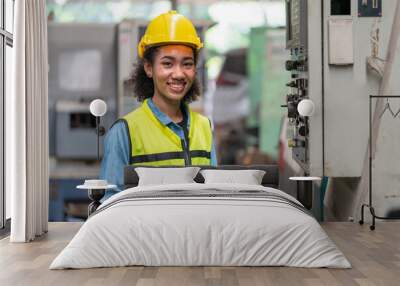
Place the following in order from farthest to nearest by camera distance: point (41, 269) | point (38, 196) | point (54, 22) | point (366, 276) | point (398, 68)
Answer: point (54, 22) < point (398, 68) < point (38, 196) < point (41, 269) < point (366, 276)

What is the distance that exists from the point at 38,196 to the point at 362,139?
3.14m

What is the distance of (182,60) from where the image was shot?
6898 mm

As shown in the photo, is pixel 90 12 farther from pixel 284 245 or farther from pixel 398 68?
pixel 284 245

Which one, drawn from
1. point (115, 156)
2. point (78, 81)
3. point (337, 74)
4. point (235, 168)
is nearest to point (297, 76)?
point (337, 74)

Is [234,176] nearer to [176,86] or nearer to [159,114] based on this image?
[159,114]

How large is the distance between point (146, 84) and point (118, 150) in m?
0.71

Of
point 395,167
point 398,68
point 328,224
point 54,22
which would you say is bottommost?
point 328,224

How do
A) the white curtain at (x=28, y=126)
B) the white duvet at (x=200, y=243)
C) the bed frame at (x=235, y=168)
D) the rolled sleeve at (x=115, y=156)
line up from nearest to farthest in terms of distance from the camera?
the white duvet at (x=200, y=243) → the white curtain at (x=28, y=126) → the bed frame at (x=235, y=168) → the rolled sleeve at (x=115, y=156)

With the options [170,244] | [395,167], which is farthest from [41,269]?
[395,167]

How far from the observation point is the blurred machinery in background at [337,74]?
6859 mm

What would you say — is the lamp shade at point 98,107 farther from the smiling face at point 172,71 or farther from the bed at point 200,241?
the bed at point 200,241

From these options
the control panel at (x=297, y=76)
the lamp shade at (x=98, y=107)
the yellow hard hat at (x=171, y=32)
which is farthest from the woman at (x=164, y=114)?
the control panel at (x=297, y=76)

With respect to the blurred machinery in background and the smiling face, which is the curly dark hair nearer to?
the smiling face

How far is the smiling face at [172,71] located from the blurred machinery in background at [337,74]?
1.05 metres
